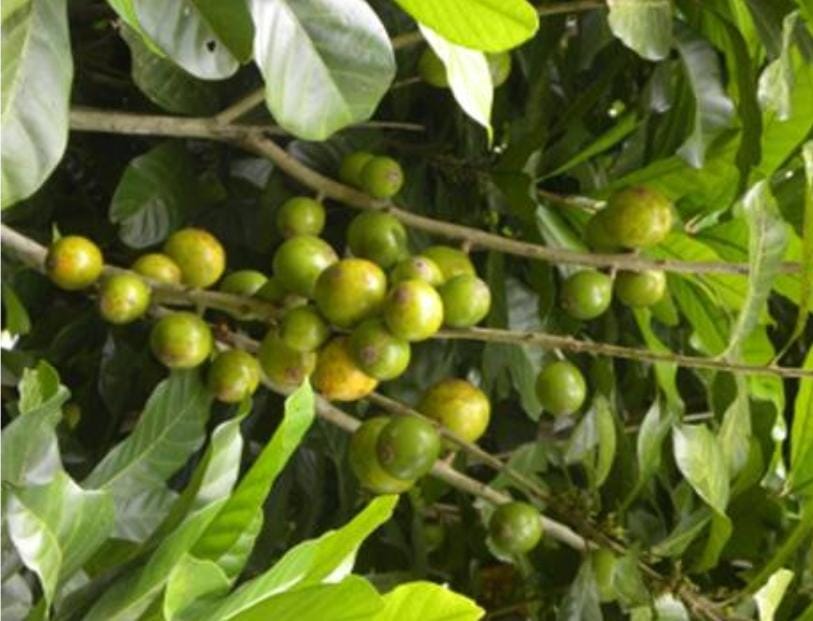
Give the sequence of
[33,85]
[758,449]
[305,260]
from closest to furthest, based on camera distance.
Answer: [33,85] < [305,260] < [758,449]

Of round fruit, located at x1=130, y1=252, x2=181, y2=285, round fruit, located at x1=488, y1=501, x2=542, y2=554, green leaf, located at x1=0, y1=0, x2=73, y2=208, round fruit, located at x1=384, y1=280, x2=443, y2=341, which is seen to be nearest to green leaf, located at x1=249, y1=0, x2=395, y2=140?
green leaf, located at x1=0, y1=0, x2=73, y2=208

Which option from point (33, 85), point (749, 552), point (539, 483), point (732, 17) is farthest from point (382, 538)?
point (33, 85)

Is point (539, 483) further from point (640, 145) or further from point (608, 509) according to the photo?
point (640, 145)

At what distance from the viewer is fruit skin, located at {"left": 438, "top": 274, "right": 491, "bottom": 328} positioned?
0.94m

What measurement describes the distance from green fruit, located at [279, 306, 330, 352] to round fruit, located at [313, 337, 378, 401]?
2cm

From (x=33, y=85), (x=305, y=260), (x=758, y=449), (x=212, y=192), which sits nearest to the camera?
(x=33, y=85)

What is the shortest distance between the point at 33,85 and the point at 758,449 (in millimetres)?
708

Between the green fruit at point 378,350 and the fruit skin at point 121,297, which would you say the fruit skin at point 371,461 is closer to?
the green fruit at point 378,350

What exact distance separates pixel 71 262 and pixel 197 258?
0.12 meters

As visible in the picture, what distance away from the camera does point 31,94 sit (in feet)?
1.92

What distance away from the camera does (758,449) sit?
42.4 inches

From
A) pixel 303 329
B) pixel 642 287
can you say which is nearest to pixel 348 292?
pixel 303 329

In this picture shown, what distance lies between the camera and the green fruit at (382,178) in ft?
3.45

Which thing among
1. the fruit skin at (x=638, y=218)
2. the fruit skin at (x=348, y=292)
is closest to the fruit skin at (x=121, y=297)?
the fruit skin at (x=348, y=292)
